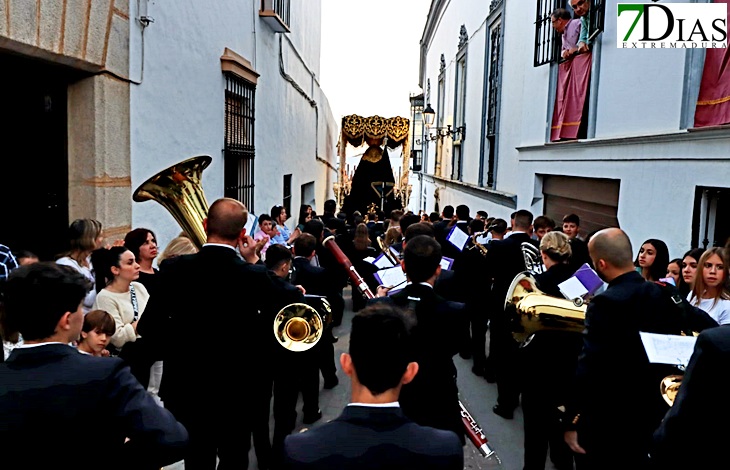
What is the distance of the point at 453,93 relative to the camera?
21.4 m

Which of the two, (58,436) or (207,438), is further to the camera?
(207,438)

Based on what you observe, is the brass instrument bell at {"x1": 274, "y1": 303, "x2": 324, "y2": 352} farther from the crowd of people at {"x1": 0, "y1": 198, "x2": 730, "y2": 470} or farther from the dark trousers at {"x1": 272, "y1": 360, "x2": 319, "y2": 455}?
the dark trousers at {"x1": 272, "y1": 360, "x2": 319, "y2": 455}

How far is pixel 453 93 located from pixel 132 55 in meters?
17.1

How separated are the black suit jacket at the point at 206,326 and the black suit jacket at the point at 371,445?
55.1 inches

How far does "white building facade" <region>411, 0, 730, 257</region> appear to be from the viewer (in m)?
5.69

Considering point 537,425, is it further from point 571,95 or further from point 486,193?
point 486,193

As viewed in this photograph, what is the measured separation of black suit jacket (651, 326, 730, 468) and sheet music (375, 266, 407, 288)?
69.3 inches

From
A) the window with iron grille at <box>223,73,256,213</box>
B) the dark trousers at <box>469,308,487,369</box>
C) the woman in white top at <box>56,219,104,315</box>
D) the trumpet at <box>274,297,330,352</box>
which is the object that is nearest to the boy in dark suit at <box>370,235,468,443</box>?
the trumpet at <box>274,297,330,352</box>

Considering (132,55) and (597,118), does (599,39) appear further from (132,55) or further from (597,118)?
(132,55)

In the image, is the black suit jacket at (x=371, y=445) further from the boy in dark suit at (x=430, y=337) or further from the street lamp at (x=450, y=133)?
the street lamp at (x=450, y=133)

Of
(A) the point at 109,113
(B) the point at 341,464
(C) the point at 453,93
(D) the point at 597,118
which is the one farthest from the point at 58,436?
(C) the point at 453,93

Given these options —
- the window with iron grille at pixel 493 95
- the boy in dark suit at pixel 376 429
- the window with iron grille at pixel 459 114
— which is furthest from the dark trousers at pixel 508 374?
the window with iron grille at pixel 459 114

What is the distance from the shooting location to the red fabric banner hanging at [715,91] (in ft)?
17.0

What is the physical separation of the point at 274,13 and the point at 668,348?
28.9 ft
